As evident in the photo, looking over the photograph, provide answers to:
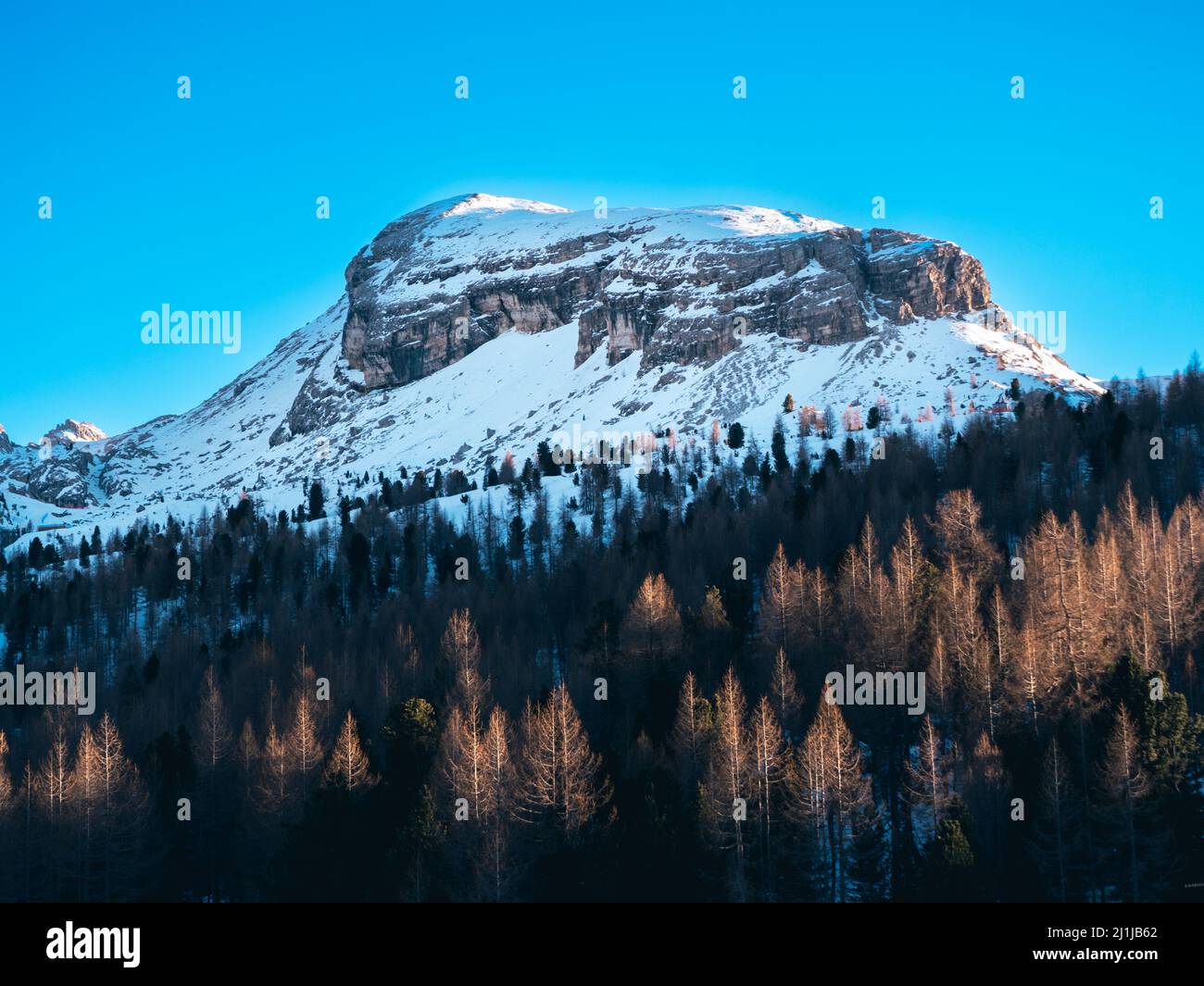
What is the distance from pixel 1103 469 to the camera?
108 m

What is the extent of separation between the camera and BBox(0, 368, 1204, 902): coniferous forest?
53156 mm

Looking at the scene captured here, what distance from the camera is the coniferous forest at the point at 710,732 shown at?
5316cm

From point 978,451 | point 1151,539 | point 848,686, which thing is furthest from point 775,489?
point 848,686

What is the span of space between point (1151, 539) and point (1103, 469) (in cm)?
2950

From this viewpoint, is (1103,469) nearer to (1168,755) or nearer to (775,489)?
(775,489)

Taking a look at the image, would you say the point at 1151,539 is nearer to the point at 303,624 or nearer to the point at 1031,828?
the point at 1031,828

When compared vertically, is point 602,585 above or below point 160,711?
above

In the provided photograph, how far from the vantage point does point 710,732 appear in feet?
197

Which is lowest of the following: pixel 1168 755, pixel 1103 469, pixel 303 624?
pixel 1168 755

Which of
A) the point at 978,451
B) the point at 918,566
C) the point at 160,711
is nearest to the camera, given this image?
the point at 918,566

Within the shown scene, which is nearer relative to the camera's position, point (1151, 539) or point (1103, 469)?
point (1151, 539)

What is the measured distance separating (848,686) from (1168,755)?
17.1m
